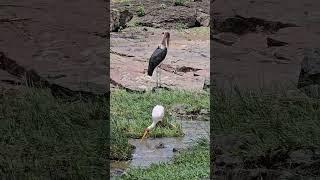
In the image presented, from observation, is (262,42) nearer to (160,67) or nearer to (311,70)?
(160,67)

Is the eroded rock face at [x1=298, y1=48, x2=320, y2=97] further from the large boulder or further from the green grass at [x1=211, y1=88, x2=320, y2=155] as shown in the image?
the large boulder

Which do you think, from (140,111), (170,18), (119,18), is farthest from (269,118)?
(170,18)

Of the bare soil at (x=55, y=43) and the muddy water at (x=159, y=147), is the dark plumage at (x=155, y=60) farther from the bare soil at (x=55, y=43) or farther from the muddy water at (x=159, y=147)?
the muddy water at (x=159, y=147)

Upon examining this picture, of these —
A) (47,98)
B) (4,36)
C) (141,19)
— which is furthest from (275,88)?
(141,19)

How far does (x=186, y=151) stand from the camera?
742 cm

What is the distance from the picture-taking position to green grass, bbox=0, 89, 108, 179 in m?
6.26

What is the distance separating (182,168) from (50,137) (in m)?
1.34

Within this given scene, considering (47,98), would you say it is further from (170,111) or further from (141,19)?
(141,19)

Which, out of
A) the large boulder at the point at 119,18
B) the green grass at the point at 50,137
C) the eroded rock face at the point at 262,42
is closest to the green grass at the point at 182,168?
the green grass at the point at 50,137

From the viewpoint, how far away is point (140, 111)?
32.1 ft

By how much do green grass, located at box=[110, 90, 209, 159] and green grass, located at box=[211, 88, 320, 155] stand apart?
65cm

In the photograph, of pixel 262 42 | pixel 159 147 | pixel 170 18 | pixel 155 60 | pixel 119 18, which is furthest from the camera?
pixel 170 18

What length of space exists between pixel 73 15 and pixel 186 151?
19.4 feet

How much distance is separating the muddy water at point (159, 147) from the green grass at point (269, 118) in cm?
32
